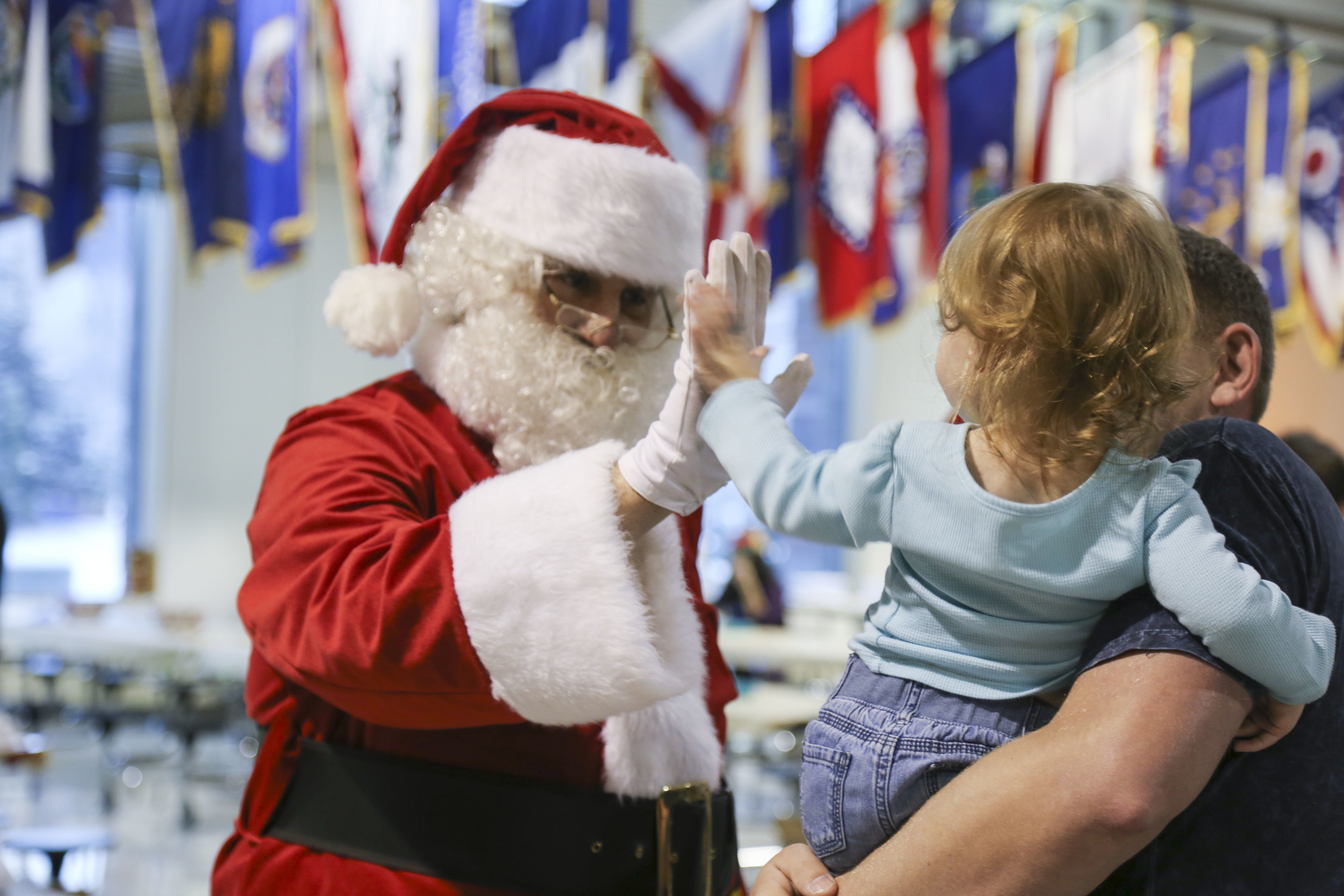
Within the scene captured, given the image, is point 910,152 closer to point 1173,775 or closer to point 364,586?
point 364,586

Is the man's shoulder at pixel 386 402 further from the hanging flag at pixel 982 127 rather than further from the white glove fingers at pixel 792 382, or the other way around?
the hanging flag at pixel 982 127

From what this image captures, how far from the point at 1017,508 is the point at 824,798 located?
35 cm

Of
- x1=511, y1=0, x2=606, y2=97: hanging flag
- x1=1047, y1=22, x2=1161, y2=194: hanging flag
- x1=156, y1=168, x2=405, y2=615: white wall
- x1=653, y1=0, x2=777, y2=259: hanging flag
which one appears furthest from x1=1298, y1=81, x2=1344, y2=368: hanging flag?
x1=156, y1=168, x2=405, y2=615: white wall

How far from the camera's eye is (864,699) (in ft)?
3.57

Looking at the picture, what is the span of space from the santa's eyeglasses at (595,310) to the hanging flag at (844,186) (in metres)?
4.78

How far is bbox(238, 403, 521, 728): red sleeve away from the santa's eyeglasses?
0.33m

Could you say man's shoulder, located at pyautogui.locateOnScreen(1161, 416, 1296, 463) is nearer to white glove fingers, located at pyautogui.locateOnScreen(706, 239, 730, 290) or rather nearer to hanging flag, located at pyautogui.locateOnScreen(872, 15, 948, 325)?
white glove fingers, located at pyautogui.locateOnScreen(706, 239, 730, 290)

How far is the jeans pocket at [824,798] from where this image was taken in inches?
42.1

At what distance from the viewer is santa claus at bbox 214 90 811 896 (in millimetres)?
1223

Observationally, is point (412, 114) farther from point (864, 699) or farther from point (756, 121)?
point (864, 699)

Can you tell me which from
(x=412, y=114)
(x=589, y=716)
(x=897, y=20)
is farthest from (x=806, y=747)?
(x=897, y=20)

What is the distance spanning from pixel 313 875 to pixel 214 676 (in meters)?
7.67

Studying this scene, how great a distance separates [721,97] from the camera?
604 centimetres

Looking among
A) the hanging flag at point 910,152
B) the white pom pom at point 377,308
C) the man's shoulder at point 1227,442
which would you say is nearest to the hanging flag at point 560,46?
the hanging flag at point 910,152
